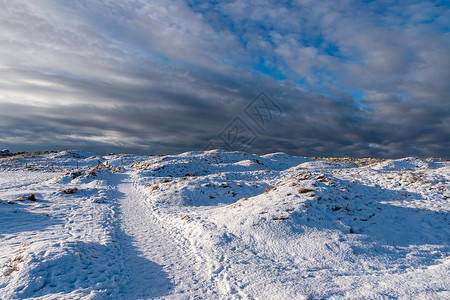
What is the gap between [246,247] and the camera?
32.1ft

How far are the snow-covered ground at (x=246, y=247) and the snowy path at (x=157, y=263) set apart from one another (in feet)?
0.15

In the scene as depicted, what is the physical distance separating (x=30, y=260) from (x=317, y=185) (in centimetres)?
1488

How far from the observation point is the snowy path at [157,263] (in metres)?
6.59

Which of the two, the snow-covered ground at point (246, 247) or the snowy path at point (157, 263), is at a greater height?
the snow-covered ground at point (246, 247)

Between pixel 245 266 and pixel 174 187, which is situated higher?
pixel 174 187

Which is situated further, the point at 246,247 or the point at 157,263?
the point at 246,247

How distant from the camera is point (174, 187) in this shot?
77.9 ft

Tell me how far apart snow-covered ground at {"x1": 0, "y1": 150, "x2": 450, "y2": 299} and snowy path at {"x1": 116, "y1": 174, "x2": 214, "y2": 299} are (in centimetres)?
5

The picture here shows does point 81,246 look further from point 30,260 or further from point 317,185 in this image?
point 317,185

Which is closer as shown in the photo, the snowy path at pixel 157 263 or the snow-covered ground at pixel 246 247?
the snow-covered ground at pixel 246 247

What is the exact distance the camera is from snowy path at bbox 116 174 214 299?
6590 mm

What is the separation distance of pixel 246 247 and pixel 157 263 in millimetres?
3856

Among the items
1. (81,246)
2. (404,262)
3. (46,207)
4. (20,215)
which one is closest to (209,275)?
(81,246)

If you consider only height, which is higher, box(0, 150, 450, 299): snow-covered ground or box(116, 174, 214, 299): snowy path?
box(0, 150, 450, 299): snow-covered ground
